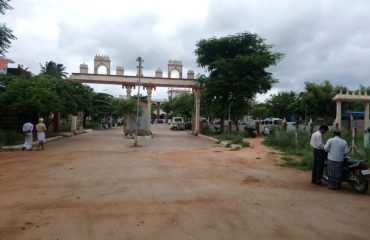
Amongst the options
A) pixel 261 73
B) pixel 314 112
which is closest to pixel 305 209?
pixel 261 73

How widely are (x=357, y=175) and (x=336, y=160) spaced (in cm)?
→ 63

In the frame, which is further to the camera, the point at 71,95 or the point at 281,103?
the point at 281,103

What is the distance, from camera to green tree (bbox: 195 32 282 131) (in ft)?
113

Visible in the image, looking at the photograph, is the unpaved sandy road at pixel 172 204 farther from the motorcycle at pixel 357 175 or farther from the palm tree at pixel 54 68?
the palm tree at pixel 54 68

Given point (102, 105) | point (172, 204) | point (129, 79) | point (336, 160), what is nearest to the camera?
point (172, 204)

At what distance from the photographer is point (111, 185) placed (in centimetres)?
1068

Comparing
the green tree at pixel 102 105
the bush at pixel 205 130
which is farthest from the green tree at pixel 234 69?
the green tree at pixel 102 105

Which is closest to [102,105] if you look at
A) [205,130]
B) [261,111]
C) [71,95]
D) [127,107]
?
[205,130]

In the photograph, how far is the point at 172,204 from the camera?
8.43 meters

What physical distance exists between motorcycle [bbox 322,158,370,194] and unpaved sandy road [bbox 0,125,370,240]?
0.31m

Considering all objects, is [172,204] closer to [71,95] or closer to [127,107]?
[71,95]

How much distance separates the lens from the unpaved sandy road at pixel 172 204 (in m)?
6.52

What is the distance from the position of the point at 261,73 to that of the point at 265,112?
38.8 metres

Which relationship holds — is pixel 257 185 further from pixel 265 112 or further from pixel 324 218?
pixel 265 112
